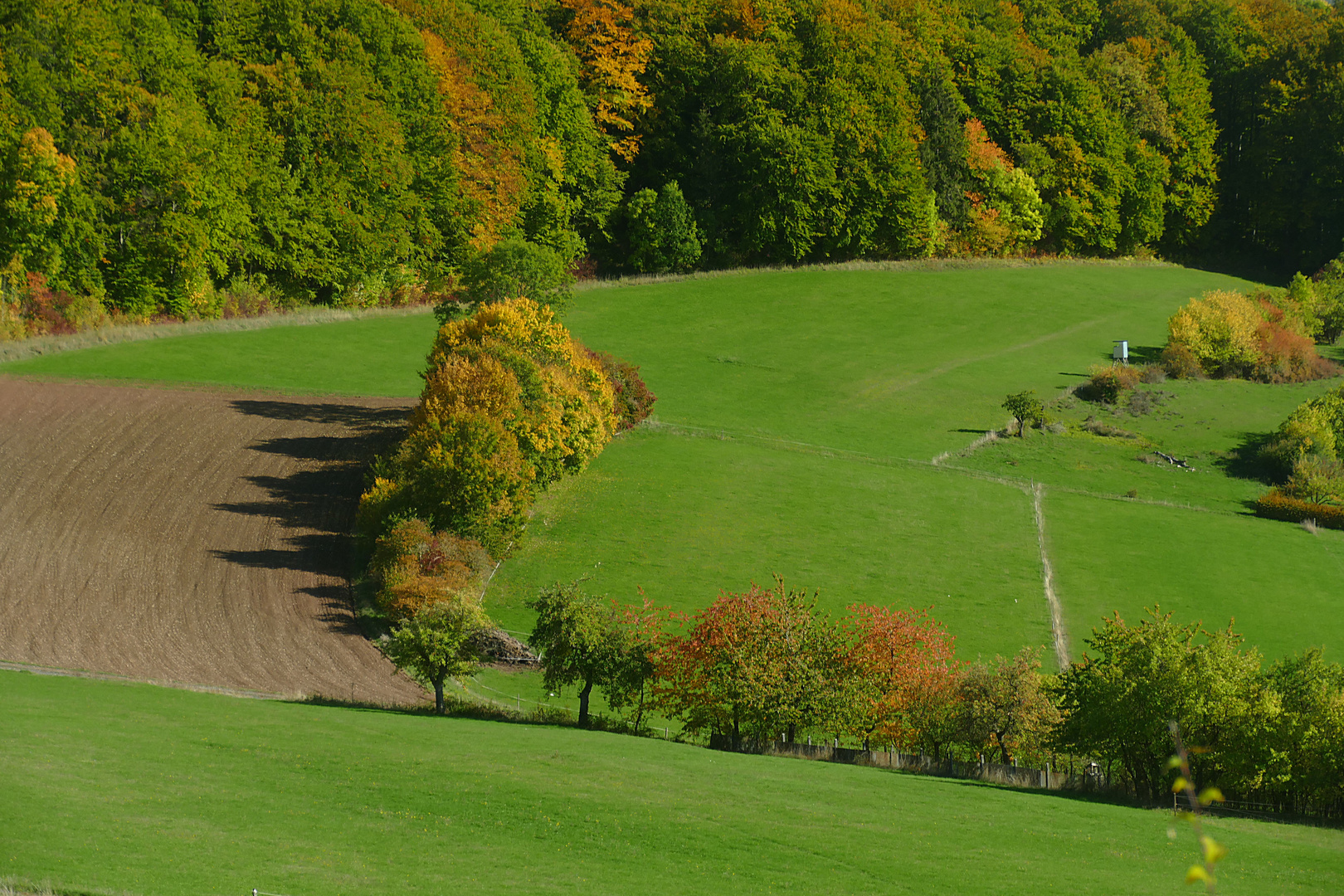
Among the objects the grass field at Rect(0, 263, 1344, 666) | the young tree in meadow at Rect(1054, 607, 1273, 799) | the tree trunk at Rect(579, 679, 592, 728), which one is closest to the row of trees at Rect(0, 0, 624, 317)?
the grass field at Rect(0, 263, 1344, 666)

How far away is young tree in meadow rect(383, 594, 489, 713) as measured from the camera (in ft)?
113

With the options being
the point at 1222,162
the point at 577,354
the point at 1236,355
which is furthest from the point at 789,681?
the point at 1222,162

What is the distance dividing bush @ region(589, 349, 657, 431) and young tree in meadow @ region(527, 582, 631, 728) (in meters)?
23.8

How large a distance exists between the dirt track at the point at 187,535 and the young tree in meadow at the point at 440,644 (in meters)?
1.91

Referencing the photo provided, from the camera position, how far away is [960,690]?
3231cm

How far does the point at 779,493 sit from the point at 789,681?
812 inches

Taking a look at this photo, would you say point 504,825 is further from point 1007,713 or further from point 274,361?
point 274,361

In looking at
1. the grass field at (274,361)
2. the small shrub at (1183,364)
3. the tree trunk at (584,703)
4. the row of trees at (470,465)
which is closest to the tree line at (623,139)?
the grass field at (274,361)

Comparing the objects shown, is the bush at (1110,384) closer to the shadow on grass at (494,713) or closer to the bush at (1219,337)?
the bush at (1219,337)

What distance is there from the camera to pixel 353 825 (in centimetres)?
2047

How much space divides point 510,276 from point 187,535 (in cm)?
2050

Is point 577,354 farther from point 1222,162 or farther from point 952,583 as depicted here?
point 1222,162

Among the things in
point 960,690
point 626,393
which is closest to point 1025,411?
point 626,393

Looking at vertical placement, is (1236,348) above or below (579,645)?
above
